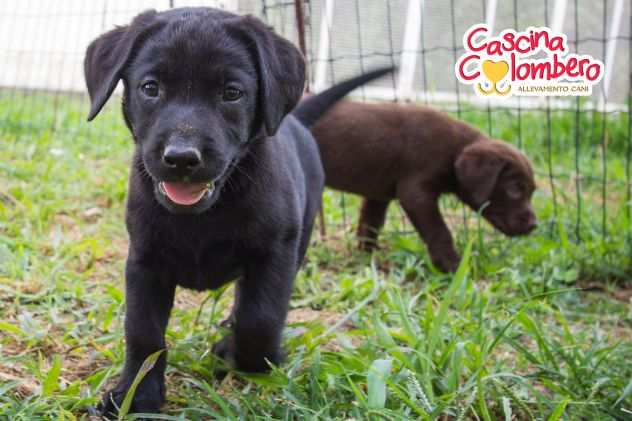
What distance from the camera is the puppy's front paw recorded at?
2.15 m

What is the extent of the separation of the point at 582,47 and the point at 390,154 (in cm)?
442

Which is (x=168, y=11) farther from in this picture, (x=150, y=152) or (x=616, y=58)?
(x=616, y=58)

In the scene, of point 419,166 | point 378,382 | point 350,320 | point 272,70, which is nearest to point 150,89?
point 272,70

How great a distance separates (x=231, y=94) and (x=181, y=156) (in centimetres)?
33

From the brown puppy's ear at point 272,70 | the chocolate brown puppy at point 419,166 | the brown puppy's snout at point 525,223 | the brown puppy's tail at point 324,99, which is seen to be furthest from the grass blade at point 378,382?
the brown puppy's snout at point 525,223

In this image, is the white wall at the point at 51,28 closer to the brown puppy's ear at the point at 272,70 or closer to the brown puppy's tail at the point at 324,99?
the brown puppy's tail at the point at 324,99

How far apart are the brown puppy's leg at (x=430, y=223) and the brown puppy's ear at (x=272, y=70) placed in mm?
2108

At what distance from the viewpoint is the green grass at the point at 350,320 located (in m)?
2.20

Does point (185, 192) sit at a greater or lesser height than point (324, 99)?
greater

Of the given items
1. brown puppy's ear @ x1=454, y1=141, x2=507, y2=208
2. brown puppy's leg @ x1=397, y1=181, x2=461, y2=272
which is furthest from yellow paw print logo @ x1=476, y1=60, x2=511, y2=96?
brown puppy's leg @ x1=397, y1=181, x2=461, y2=272

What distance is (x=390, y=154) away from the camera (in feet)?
14.8

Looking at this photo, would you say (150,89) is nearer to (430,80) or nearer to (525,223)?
(525,223)

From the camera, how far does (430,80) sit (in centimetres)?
877

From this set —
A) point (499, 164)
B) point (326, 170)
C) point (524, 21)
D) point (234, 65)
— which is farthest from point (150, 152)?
point (524, 21)
